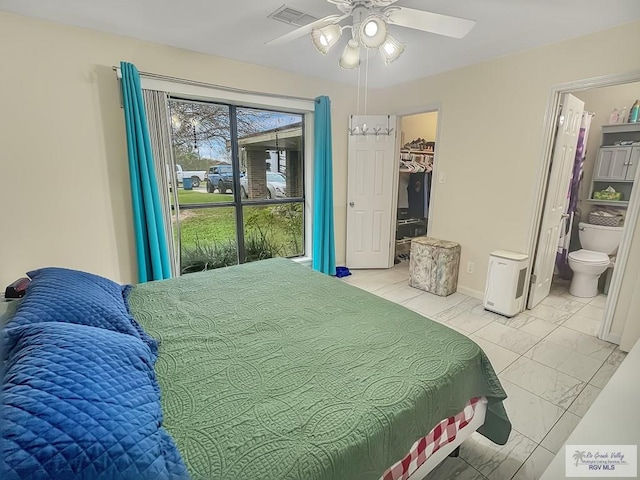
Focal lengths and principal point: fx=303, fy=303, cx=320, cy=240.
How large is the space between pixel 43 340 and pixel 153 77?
2.40 metres

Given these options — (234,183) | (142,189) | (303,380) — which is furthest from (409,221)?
(303,380)

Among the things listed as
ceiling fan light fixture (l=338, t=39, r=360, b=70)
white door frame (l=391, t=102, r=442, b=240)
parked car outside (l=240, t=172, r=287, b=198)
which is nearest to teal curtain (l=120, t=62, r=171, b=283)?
parked car outside (l=240, t=172, r=287, b=198)

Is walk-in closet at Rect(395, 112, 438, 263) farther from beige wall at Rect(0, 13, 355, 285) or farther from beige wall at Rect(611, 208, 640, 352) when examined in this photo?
beige wall at Rect(0, 13, 355, 285)

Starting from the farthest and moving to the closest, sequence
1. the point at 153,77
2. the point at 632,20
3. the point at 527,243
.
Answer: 1. the point at 527,243
2. the point at 153,77
3. the point at 632,20

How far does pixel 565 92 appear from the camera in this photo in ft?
8.47

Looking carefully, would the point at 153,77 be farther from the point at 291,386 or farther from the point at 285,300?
the point at 291,386

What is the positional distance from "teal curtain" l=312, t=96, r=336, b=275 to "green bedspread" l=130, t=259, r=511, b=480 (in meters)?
1.97

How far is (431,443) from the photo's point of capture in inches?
45.1

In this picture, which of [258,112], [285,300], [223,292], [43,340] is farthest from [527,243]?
[43,340]

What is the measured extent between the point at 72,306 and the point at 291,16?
2.19m

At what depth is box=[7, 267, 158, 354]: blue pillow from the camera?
1139 millimetres

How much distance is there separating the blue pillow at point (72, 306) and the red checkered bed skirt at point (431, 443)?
101 cm

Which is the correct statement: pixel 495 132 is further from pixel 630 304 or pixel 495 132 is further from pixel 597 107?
pixel 630 304

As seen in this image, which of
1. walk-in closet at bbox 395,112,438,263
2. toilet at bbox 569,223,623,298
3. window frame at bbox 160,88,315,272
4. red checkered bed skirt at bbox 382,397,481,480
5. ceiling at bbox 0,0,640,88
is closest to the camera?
red checkered bed skirt at bbox 382,397,481,480
